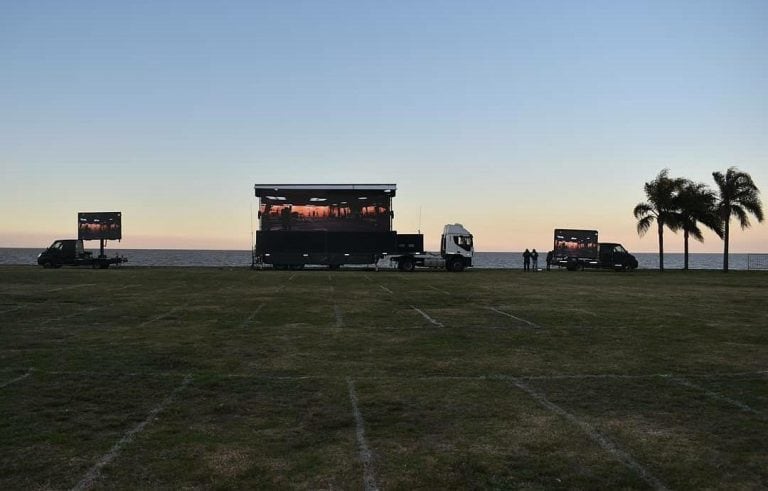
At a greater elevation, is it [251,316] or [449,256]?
[449,256]

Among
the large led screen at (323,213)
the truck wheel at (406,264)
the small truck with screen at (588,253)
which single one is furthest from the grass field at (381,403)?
the small truck with screen at (588,253)

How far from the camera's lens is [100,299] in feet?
65.5

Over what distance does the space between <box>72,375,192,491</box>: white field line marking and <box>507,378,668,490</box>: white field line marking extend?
4449mm

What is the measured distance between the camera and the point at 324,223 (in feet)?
134

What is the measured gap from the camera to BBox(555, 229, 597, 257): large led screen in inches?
1980

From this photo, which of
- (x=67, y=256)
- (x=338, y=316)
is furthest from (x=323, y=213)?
(x=338, y=316)

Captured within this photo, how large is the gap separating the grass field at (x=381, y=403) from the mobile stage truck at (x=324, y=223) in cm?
2557

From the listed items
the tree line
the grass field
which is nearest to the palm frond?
the tree line

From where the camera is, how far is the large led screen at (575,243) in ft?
165

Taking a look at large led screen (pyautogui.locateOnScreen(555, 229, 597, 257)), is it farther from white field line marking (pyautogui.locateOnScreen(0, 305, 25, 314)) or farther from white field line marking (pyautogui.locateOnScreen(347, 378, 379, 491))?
white field line marking (pyautogui.locateOnScreen(347, 378, 379, 491))

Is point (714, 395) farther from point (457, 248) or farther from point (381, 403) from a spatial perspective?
point (457, 248)

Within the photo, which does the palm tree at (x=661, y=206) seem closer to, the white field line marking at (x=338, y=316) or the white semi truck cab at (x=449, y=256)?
the white semi truck cab at (x=449, y=256)

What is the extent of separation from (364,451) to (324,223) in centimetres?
3586

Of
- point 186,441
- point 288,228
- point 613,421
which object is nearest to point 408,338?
point 613,421
